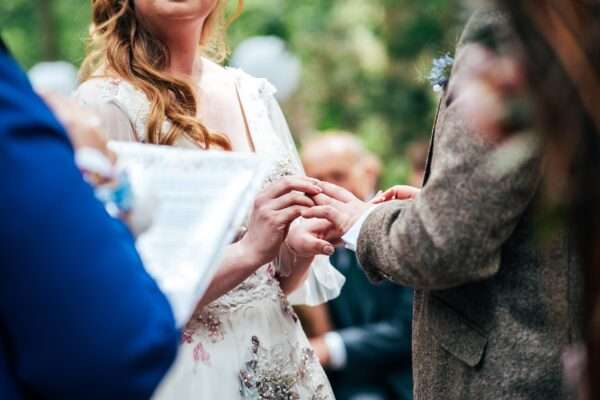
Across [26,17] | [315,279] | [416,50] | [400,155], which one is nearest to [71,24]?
[26,17]

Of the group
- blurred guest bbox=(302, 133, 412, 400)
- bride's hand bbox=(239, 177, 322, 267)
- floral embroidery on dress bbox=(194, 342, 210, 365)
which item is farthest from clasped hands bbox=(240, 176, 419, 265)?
blurred guest bbox=(302, 133, 412, 400)

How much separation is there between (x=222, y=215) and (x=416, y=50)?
23.7 feet

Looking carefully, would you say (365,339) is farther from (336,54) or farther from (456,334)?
(336,54)

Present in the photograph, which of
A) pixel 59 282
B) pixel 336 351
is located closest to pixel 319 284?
pixel 336 351

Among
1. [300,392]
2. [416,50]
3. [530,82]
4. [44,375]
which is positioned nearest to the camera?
[530,82]

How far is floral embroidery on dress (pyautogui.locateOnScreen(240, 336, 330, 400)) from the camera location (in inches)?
119

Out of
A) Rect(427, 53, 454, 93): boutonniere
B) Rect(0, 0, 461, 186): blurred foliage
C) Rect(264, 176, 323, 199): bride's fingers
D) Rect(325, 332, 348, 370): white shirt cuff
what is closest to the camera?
Rect(427, 53, 454, 93): boutonniere

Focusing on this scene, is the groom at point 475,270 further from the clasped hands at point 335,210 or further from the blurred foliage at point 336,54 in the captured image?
the blurred foliage at point 336,54

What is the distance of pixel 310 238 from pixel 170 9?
2.34 feet

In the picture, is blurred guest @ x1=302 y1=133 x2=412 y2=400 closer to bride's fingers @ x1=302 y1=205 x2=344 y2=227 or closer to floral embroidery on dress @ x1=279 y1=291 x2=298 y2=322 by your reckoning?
floral embroidery on dress @ x1=279 y1=291 x2=298 y2=322

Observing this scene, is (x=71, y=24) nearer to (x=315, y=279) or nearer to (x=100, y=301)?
(x=315, y=279)

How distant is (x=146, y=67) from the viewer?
3107 mm

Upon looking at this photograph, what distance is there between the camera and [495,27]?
1508 millimetres

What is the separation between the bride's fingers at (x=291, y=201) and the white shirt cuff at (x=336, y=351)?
81.6 inches
